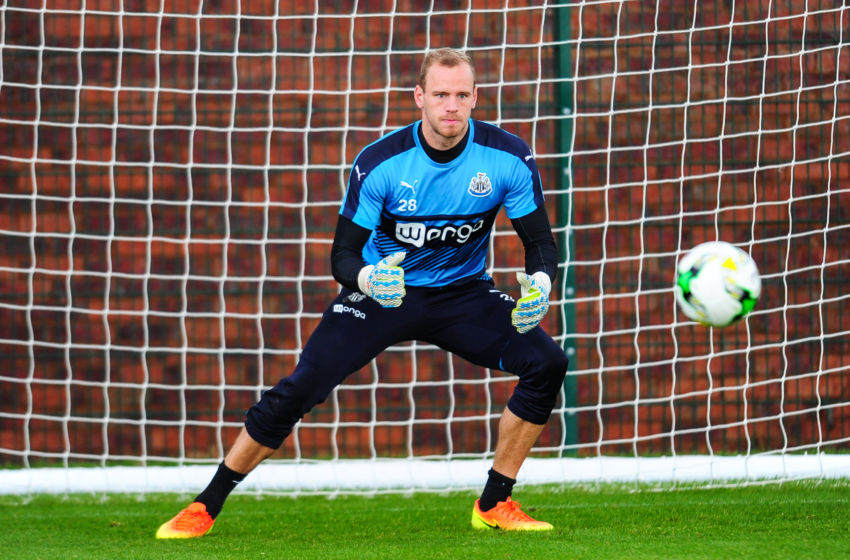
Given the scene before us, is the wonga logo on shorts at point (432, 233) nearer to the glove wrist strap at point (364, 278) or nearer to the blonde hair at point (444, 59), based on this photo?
the glove wrist strap at point (364, 278)

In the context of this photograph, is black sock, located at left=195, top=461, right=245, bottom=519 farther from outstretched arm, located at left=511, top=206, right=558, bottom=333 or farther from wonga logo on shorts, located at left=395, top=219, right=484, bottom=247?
outstretched arm, located at left=511, top=206, right=558, bottom=333

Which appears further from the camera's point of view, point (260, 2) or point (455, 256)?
point (260, 2)

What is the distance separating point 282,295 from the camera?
6898 mm

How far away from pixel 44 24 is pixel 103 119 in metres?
0.71

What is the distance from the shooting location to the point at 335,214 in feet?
23.0

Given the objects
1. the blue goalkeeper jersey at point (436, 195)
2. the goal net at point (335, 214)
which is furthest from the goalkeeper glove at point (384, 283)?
the goal net at point (335, 214)

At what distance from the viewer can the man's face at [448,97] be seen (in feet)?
13.3

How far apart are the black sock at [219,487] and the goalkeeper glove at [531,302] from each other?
1324mm

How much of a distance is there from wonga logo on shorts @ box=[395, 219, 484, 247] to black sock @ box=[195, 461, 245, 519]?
118 cm

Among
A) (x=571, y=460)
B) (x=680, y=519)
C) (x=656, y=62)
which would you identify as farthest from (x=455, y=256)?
(x=656, y=62)

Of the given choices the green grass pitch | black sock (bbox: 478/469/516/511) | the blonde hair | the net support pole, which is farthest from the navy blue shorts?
the net support pole

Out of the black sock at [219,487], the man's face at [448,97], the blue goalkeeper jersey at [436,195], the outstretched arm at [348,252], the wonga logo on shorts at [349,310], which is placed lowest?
the black sock at [219,487]

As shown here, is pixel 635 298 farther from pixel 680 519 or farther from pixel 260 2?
pixel 260 2

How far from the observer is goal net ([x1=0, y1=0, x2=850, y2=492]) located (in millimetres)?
6762
